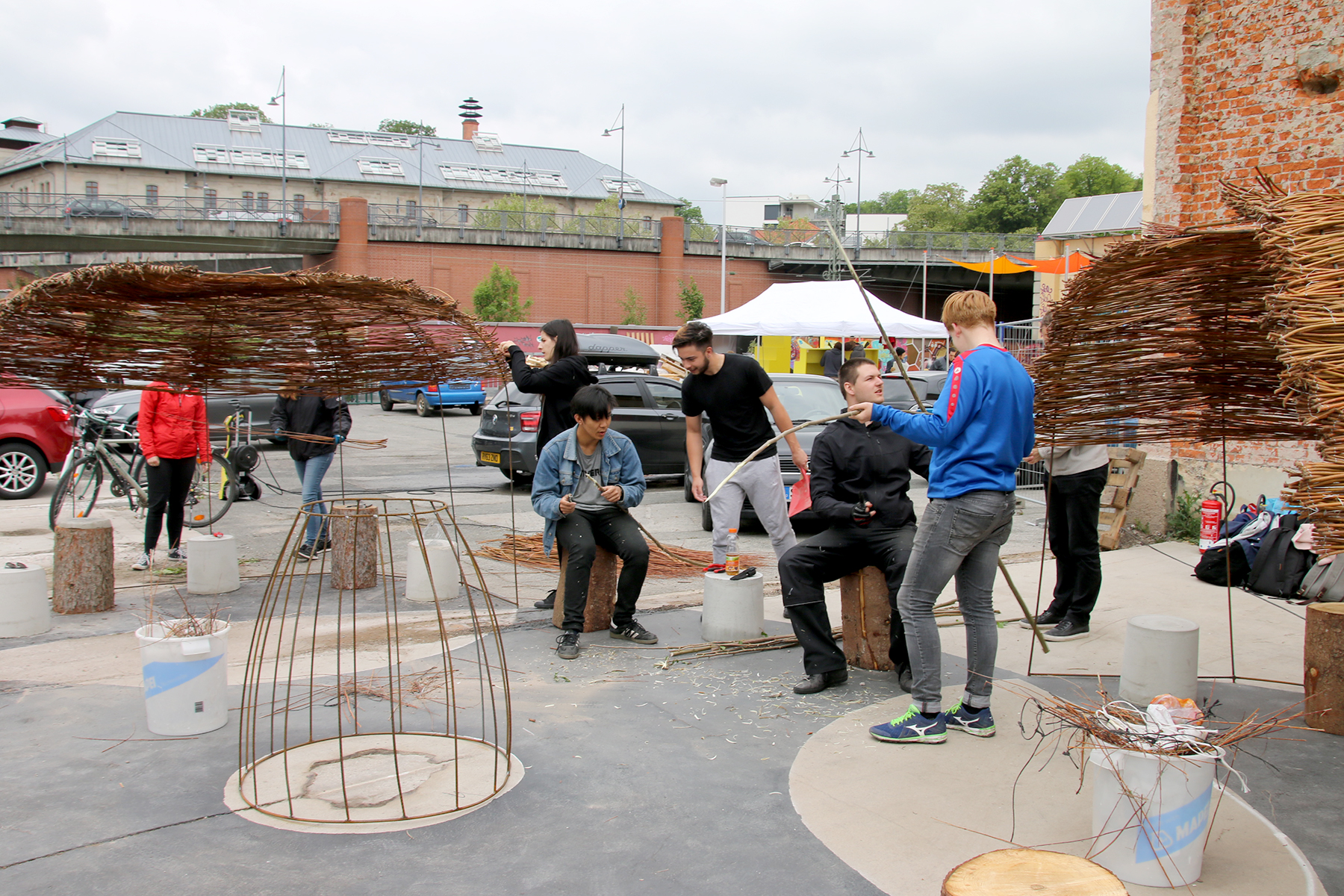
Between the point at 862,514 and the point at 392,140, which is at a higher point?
the point at 392,140

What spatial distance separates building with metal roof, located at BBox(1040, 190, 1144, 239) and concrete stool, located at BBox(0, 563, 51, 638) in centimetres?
3130

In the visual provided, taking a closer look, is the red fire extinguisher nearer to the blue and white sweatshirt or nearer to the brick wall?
the brick wall

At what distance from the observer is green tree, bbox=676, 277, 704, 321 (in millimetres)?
43000

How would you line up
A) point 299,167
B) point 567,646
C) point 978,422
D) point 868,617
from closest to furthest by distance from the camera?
point 978,422
point 868,617
point 567,646
point 299,167

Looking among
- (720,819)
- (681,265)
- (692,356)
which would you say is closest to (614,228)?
(681,265)

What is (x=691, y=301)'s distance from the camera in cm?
4303

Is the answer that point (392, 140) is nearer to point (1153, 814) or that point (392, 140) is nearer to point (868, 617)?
point (868, 617)

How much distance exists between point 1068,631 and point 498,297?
117 ft

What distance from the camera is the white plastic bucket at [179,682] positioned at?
4289 millimetres

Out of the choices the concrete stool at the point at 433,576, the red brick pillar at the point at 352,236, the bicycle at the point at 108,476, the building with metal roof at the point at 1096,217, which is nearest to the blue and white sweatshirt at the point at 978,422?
the concrete stool at the point at 433,576

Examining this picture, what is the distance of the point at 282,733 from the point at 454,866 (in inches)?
65.1

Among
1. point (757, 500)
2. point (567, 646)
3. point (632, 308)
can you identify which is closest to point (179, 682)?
point (567, 646)

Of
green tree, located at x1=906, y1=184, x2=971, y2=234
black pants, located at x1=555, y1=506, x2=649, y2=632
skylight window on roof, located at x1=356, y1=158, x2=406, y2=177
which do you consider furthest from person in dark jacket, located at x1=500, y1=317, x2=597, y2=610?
green tree, located at x1=906, y1=184, x2=971, y2=234

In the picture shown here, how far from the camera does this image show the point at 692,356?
6.04 metres
